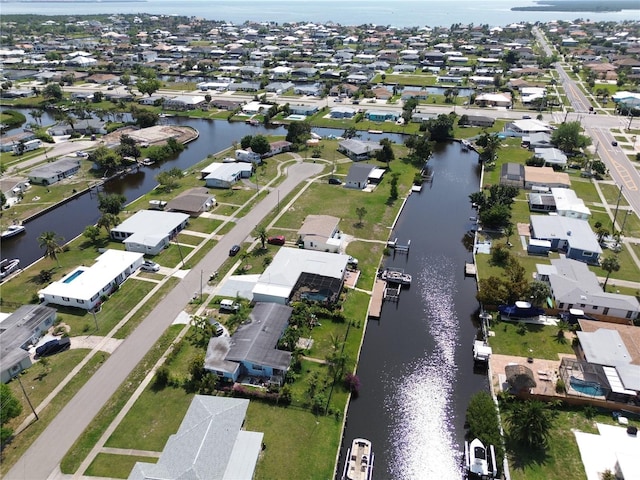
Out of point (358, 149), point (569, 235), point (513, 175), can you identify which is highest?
point (513, 175)

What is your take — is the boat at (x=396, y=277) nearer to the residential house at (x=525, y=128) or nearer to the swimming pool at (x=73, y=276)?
the swimming pool at (x=73, y=276)

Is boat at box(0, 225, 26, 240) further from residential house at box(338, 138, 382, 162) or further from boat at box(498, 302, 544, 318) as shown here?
boat at box(498, 302, 544, 318)

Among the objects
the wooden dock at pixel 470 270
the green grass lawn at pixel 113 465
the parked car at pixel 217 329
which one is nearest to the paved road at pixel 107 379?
the green grass lawn at pixel 113 465

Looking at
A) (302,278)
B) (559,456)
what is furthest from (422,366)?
(302,278)

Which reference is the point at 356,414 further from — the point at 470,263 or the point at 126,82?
the point at 126,82

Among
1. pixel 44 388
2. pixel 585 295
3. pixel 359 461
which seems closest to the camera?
pixel 359 461

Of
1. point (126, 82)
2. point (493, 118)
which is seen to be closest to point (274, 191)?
point (493, 118)

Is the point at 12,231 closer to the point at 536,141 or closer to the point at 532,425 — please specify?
the point at 532,425

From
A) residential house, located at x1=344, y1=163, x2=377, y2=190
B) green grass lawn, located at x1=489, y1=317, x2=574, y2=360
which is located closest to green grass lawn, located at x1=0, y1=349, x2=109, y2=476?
green grass lawn, located at x1=489, y1=317, x2=574, y2=360
